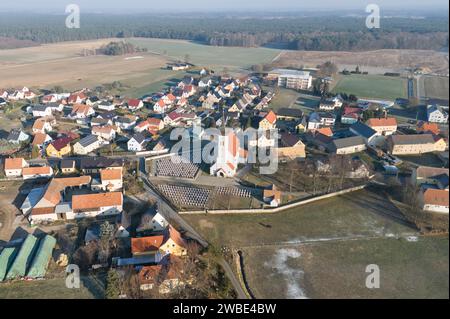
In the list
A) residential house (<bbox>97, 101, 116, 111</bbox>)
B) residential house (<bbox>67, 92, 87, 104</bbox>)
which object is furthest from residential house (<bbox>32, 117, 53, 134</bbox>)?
residential house (<bbox>67, 92, 87, 104</bbox>)

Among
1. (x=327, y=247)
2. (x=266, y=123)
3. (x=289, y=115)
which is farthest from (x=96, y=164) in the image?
(x=289, y=115)

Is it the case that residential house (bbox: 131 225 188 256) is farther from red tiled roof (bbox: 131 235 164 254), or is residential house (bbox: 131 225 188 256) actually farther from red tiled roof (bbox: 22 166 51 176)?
red tiled roof (bbox: 22 166 51 176)

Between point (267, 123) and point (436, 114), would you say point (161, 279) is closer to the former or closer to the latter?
point (267, 123)

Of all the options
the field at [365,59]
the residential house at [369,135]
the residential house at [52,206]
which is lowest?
the residential house at [52,206]

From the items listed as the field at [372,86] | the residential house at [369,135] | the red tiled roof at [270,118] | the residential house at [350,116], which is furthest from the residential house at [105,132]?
the field at [372,86]

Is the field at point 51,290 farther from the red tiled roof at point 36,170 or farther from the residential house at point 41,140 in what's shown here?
the residential house at point 41,140

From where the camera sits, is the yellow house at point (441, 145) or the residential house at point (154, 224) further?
the residential house at point (154, 224)
